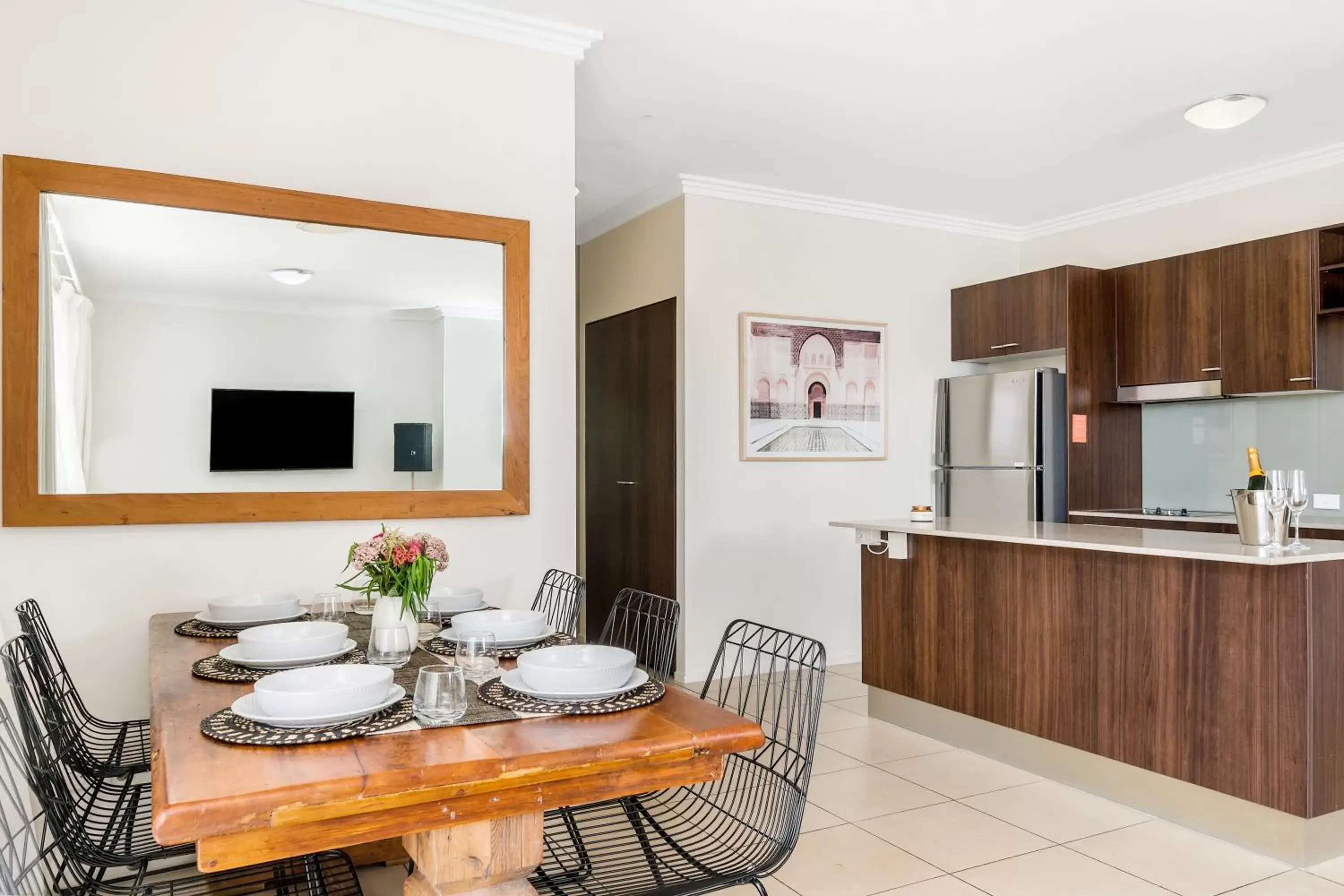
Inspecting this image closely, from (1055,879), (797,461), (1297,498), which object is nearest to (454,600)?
(1055,879)

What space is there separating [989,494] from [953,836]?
9.28 ft

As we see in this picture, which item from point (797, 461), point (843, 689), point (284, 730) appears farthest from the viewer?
point (797, 461)

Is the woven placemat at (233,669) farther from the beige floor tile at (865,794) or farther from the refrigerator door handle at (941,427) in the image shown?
the refrigerator door handle at (941,427)

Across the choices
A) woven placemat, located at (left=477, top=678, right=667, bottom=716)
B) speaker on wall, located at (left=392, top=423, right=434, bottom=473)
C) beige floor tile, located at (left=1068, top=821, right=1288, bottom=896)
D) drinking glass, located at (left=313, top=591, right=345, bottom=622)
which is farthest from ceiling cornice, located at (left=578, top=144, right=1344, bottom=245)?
woven placemat, located at (left=477, top=678, right=667, bottom=716)

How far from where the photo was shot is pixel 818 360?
546cm

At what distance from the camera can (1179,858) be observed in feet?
9.27

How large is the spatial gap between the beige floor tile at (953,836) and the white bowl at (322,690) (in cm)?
185

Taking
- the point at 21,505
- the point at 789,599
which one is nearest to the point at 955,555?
the point at 789,599

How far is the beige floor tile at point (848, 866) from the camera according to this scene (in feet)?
8.61

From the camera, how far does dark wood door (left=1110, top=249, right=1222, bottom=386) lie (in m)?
A: 4.91

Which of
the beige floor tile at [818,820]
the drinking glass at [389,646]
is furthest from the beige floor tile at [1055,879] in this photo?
the drinking glass at [389,646]

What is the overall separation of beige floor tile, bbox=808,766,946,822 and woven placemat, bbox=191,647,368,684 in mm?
1795

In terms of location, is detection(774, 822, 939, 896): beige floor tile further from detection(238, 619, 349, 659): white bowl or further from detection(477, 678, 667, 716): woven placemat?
detection(238, 619, 349, 659): white bowl

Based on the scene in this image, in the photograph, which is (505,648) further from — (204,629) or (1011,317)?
(1011,317)
